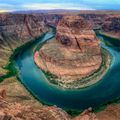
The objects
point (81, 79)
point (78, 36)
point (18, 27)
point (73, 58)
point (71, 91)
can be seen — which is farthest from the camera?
point (18, 27)

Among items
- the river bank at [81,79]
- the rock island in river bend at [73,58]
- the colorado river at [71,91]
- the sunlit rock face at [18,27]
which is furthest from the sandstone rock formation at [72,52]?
the sunlit rock face at [18,27]

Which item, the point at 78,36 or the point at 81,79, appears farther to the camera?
the point at 78,36

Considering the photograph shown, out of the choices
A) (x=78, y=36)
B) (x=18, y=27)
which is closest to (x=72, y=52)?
(x=78, y=36)

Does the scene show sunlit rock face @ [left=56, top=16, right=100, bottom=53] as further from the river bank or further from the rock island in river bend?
the river bank

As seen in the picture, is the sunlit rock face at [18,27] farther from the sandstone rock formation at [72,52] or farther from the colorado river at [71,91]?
the colorado river at [71,91]

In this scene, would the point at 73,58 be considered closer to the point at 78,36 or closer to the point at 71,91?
the point at 78,36

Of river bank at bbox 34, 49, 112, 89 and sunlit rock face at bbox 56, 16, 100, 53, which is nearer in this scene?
river bank at bbox 34, 49, 112, 89

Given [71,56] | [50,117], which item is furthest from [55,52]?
[50,117]

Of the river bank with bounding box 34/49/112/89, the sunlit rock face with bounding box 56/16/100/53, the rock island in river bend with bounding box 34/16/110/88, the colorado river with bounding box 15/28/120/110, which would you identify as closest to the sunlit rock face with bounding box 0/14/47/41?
the rock island in river bend with bounding box 34/16/110/88
